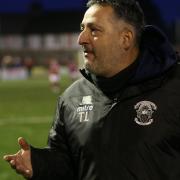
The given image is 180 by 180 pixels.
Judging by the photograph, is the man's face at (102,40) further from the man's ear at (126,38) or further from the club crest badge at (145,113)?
the club crest badge at (145,113)

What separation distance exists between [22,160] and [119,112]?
1.85ft

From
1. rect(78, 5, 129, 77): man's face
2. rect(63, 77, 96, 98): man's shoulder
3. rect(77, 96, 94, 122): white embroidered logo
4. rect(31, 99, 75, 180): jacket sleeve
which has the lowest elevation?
rect(31, 99, 75, 180): jacket sleeve

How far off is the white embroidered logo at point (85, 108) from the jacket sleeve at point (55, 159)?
139mm

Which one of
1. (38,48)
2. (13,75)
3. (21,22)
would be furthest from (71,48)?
(13,75)

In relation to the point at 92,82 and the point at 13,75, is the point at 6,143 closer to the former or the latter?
the point at 92,82

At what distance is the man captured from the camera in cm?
287

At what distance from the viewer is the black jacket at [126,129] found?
9.41 ft

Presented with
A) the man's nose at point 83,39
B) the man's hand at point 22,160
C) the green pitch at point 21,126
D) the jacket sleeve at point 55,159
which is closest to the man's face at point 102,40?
the man's nose at point 83,39

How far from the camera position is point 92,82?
3123 mm

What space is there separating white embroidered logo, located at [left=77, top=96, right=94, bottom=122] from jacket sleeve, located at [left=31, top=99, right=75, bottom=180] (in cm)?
14

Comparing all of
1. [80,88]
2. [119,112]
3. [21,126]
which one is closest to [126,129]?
[119,112]

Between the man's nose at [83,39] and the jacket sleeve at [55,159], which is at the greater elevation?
the man's nose at [83,39]

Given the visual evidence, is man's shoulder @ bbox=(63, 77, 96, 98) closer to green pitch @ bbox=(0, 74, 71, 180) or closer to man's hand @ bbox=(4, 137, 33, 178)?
man's hand @ bbox=(4, 137, 33, 178)

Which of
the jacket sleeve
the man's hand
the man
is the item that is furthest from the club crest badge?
the man's hand
